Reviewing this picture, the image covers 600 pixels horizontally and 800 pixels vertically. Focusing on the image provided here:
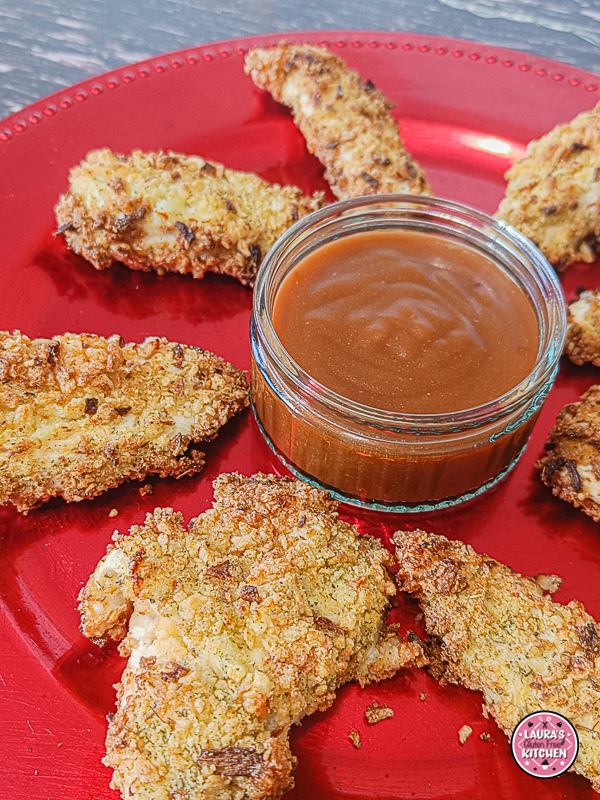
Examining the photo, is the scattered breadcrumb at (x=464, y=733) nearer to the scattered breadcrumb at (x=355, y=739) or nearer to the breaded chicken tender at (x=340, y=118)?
the scattered breadcrumb at (x=355, y=739)

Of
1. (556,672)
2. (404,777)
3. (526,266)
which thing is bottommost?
(404,777)

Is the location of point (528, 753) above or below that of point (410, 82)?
below

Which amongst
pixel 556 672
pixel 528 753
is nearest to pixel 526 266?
pixel 556 672

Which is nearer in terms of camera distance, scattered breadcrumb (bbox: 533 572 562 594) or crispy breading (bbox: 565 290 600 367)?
scattered breadcrumb (bbox: 533 572 562 594)

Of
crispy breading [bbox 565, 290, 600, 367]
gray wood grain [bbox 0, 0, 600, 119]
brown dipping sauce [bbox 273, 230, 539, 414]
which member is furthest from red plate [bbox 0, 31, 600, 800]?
gray wood grain [bbox 0, 0, 600, 119]

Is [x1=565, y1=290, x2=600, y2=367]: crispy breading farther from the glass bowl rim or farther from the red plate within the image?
the glass bowl rim

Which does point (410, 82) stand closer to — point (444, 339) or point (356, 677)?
point (444, 339)
